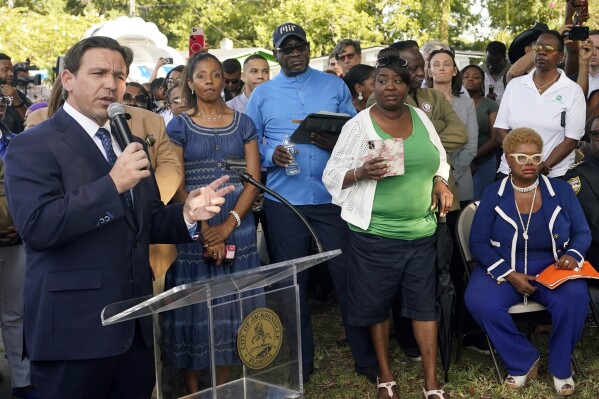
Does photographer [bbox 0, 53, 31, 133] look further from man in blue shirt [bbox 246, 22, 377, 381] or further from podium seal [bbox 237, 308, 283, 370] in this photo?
podium seal [bbox 237, 308, 283, 370]

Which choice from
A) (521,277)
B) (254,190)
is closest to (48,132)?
(254,190)

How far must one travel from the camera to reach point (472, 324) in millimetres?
6309

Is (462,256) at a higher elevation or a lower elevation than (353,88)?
lower

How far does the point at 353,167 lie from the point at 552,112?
2022 mm

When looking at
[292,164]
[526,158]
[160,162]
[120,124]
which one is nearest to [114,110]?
[120,124]

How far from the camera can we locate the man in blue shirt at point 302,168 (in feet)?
18.4

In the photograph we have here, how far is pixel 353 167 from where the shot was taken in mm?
5148

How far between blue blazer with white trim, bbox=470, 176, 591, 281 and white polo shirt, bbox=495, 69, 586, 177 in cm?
54

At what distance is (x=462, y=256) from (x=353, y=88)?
1.62 metres

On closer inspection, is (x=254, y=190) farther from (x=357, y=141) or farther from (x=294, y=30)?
(x=294, y=30)

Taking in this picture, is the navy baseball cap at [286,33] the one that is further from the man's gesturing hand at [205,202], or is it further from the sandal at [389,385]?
the man's gesturing hand at [205,202]

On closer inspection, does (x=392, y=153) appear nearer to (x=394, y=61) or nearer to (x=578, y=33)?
(x=394, y=61)

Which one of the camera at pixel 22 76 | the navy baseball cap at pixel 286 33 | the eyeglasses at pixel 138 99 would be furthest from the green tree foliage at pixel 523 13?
the navy baseball cap at pixel 286 33

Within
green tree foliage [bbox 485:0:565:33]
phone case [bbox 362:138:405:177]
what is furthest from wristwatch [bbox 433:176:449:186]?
green tree foliage [bbox 485:0:565:33]
